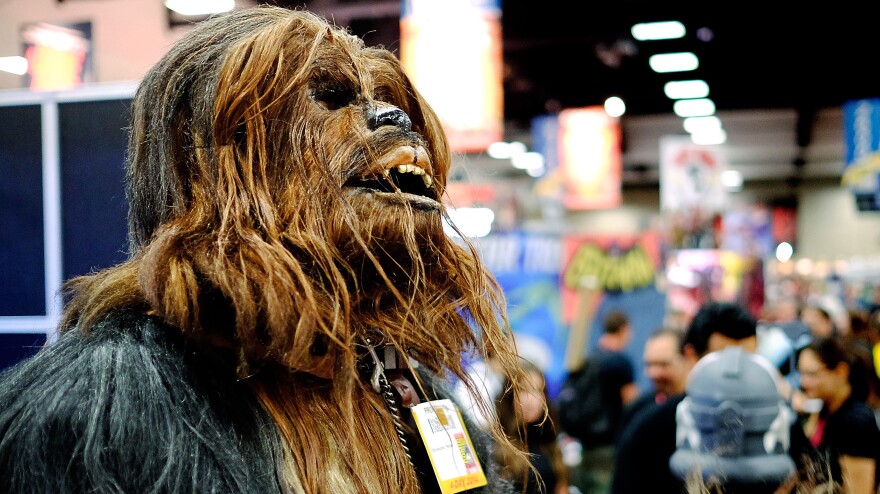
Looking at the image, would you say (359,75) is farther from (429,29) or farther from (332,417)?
(429,29)

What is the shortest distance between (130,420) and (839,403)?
3286 millimetres

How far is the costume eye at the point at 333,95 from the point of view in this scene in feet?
4.46

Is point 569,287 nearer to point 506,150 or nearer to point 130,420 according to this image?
point 130,420

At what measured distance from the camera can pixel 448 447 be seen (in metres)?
1.41

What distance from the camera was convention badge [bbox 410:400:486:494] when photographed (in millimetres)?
1360

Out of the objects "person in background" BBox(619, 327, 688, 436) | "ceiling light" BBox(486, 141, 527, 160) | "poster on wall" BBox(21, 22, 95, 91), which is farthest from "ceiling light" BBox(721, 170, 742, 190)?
"poster on wall" BBox(21, 22, 95, 91)

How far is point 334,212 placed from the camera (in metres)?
1.26

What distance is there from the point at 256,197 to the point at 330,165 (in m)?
0.13

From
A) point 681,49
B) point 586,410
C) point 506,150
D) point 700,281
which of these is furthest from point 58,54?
point 506,150

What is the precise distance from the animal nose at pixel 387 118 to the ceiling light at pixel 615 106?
16177 mm

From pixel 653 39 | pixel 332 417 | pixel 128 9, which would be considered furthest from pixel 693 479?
pixel 653 39

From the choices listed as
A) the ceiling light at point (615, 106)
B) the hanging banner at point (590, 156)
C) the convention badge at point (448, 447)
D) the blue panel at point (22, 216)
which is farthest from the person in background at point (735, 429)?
the ceiling light at point (615, 106)

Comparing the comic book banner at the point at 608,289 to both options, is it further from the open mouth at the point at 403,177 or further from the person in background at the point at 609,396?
the open mouth at the point at 403,177

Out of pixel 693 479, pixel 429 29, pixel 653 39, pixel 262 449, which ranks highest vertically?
pixel 653 39
